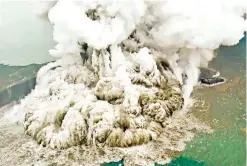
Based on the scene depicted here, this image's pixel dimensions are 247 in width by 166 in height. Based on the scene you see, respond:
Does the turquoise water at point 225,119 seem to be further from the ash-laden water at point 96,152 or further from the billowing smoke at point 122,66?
the billowing smoke at point 122,66

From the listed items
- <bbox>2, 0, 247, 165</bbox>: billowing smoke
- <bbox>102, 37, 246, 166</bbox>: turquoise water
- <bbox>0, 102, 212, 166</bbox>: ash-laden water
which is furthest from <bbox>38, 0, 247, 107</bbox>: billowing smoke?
<bbox>0, 102, 212, 166</bbox>: ash-laden water

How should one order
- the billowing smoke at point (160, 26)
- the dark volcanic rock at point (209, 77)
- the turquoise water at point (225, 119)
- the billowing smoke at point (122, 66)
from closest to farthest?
the turquoise water at point (225, 119) < the billowing smoke at point (122, 66) < the billowing smoke at point (160, 26) < the dark volcanic rock at point (209, 77)

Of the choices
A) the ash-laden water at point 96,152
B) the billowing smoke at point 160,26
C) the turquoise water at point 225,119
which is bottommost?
the ash-laden water at point 96,152

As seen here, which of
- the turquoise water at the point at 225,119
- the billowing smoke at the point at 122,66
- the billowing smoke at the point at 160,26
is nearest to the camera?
the turquoise water at the point at 225,119

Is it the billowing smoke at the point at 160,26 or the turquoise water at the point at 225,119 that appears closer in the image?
the turquoise water at the point at 225,119

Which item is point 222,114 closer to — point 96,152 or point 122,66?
point 122,66

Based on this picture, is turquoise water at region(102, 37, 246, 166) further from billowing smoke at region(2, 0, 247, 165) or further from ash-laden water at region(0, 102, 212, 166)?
billowing smoke at region(2, 0, 247, 165)

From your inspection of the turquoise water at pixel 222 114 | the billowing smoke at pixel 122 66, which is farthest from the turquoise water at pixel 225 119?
the billowing smoke at pixel 122 66

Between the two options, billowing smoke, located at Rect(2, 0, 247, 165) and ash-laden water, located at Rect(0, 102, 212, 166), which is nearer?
ash-laden water, located at Rect(0, 102, 212, 166)

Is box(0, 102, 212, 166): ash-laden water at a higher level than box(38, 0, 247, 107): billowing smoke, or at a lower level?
lower
